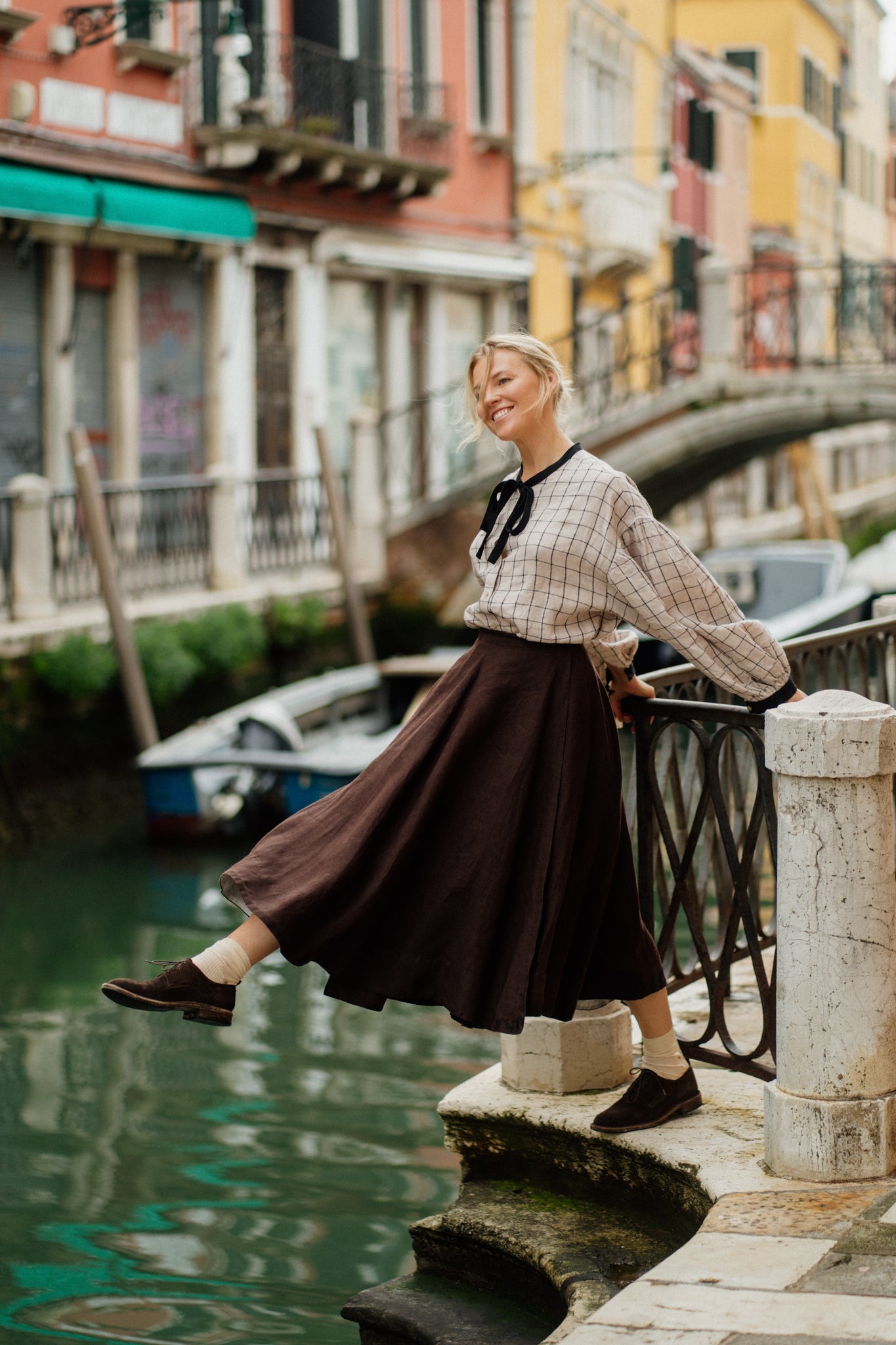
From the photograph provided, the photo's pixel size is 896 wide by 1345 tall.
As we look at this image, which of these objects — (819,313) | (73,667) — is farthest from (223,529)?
(819,313)

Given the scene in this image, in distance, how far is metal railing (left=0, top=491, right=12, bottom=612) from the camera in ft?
34.7

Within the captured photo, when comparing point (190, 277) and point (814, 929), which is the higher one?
point (190, 277)

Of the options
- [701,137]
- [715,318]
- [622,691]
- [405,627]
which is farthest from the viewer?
[701,137]

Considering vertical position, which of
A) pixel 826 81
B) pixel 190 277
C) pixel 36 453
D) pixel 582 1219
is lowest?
pixel 582 1219

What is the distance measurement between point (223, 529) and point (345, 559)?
3.74 ft

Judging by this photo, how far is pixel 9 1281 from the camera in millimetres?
4270

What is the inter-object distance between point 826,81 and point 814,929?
3541cm

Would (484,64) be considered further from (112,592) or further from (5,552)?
(112,592)

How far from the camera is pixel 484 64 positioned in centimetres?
1838

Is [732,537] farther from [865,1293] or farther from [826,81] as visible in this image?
[865,1293]

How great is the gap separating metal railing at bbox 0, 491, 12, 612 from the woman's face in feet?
25.1

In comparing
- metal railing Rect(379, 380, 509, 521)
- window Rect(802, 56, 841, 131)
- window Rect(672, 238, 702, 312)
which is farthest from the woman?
window Rect(802, 56, 841, 131)

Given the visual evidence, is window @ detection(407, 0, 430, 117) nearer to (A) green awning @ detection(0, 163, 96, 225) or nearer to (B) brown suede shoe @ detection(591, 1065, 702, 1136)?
(A) green awning @ detection(0, 163, 96, 225)

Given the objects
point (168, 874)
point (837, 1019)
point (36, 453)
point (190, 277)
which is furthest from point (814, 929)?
point (190, 277)
